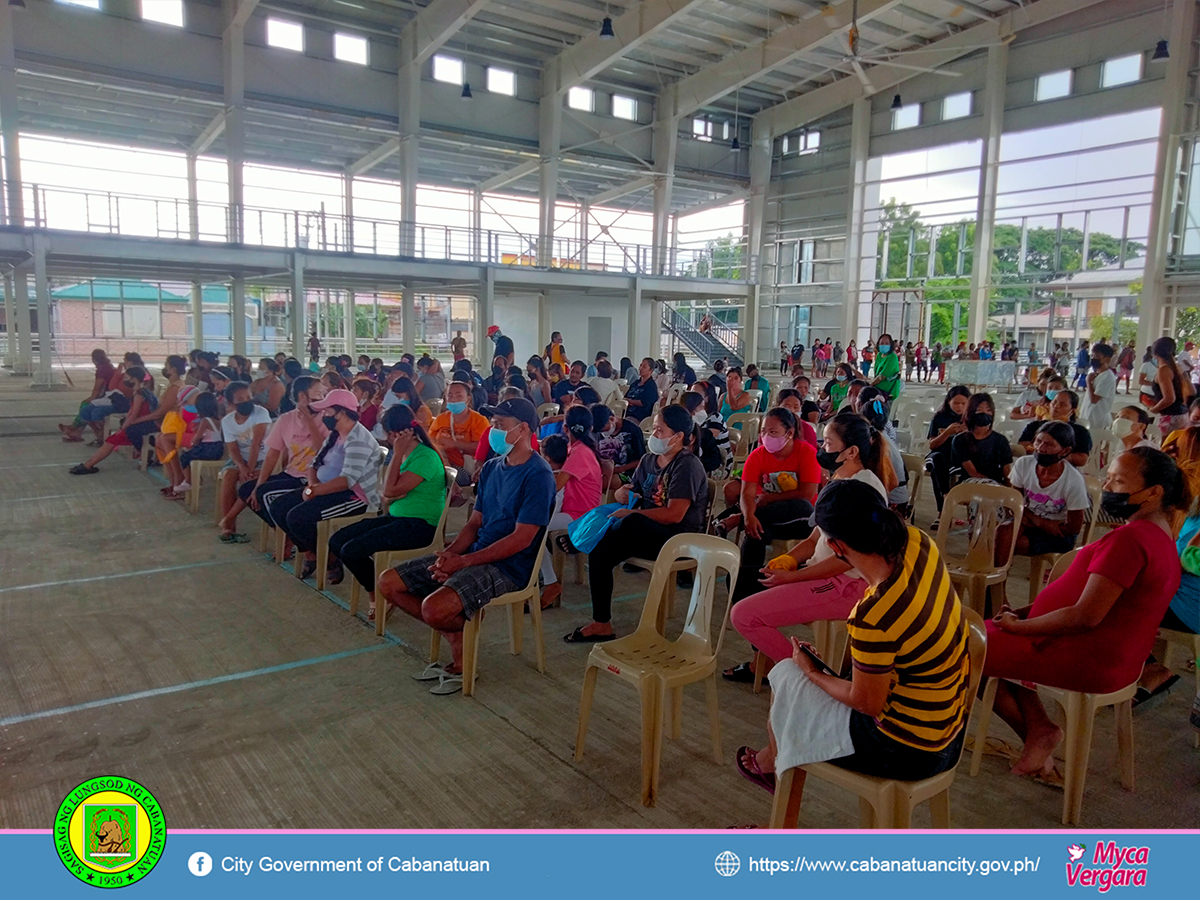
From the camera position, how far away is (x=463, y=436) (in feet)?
20.7

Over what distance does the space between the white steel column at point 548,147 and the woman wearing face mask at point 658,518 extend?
16069mm

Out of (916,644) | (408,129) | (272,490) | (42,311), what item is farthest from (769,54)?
(916,644)

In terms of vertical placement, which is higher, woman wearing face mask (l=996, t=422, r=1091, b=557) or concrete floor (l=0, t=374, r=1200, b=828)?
woman wearing face mask (l=996, t=422, r=1091, b=557)

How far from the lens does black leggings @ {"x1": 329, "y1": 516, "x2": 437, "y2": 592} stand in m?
4.01

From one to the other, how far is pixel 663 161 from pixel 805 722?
21691 millimetres

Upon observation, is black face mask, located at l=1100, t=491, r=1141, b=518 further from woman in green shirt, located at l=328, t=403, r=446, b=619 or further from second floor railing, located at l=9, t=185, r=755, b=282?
second floor railing, located at l=9, t=185, r=755, b=282

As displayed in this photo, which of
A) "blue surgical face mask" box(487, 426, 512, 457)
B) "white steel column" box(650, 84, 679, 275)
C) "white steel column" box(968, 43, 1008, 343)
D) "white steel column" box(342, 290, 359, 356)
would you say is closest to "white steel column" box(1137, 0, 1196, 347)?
"white steel column" box(968, 43, 1008, 343)

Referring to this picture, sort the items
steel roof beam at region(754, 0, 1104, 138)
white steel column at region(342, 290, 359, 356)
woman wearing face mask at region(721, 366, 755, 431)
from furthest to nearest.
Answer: white steel column at region(342, 290, 359, 356)
steel roof beam at region(754, 0, 1104, 138)
woman wearing face mask at region(721, 366, 755, 431)

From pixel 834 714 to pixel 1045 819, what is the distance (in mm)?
1101

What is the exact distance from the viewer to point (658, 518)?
3965 mm

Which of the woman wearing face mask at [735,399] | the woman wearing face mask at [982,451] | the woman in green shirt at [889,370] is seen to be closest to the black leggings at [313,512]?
the woman wearing face mask at [982,451]

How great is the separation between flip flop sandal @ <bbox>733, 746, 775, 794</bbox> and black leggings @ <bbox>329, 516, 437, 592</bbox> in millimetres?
2117

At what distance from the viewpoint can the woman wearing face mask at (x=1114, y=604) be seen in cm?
242

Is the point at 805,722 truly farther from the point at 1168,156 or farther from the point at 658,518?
the point at 1168,156
